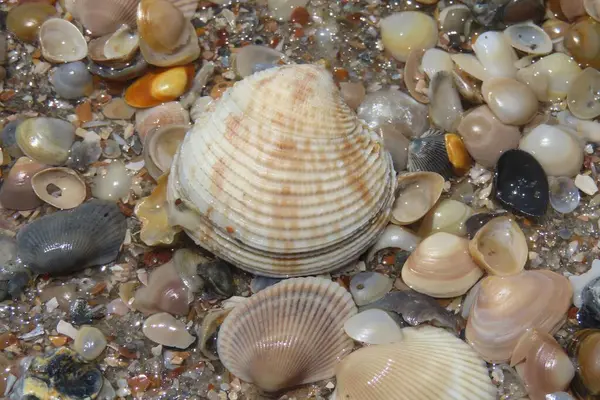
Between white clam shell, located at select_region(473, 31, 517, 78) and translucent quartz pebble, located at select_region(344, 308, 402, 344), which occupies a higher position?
white clam shell, located at select_region(473, 31, 517, 78)

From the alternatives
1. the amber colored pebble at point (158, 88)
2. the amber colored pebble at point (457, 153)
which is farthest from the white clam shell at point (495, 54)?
the amber colored pebble at point (158, 88)

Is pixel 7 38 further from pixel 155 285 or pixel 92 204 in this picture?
pixel 155 285

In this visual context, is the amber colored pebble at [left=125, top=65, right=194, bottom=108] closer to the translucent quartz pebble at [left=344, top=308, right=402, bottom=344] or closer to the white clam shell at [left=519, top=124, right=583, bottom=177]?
the translucent quartz pebble at [left=344, top=308, right=402, bottom=344]

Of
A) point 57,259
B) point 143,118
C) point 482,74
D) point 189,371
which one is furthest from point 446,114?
point 57,259

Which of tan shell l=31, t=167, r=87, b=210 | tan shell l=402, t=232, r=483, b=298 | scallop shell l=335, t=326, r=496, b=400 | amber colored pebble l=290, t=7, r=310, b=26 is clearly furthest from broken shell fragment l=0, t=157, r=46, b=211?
tan shell l=402, t=232, r=483, b=298

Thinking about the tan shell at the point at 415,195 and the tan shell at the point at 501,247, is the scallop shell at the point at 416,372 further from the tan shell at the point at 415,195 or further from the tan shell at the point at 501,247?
the tan shell at the point at 415,195

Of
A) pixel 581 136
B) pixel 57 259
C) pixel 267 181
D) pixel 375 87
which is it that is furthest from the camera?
pixel 375 87
